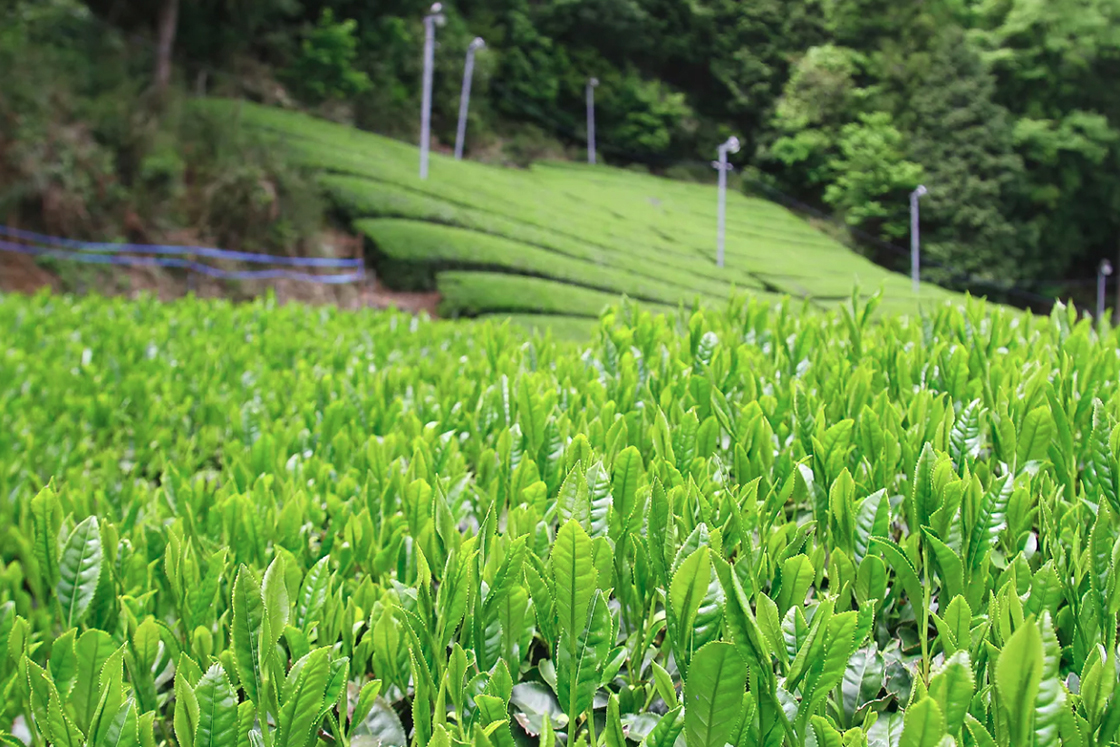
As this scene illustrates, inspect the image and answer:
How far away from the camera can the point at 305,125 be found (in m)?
21.2

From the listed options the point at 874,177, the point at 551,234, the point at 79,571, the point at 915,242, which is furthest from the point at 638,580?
the point at 874,177

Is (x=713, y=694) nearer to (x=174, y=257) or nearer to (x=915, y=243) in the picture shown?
(x=174, y=257)

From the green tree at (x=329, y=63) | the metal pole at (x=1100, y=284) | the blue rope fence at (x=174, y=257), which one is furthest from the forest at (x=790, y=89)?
the blue rope fence at (x=174, y=257)

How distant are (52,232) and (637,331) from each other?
13011 millimetres

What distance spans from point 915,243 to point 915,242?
6 cm

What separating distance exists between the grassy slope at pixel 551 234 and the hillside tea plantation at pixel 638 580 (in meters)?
9.75

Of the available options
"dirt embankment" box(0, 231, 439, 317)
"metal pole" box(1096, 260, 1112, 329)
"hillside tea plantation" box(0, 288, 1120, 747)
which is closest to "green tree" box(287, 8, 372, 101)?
"dirt embankment" box(0, 231, 439, 317)

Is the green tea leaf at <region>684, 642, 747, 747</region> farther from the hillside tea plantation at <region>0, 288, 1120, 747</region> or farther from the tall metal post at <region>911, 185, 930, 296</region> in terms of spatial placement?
the tall metal post at <region>911, 185, 930, 296</region>

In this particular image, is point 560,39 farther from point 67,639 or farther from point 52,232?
point 67,639

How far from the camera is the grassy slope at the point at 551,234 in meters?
16.2

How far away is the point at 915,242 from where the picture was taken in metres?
29.6

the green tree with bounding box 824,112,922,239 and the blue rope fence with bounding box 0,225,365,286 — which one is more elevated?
the green tree with bounding box 824,112,922,239

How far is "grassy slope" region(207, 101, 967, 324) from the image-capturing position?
53.3ft

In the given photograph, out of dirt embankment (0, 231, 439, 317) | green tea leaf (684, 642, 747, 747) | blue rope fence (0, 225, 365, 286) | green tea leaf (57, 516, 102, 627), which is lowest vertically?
dirt embankment (0, 231, 439, 317)
